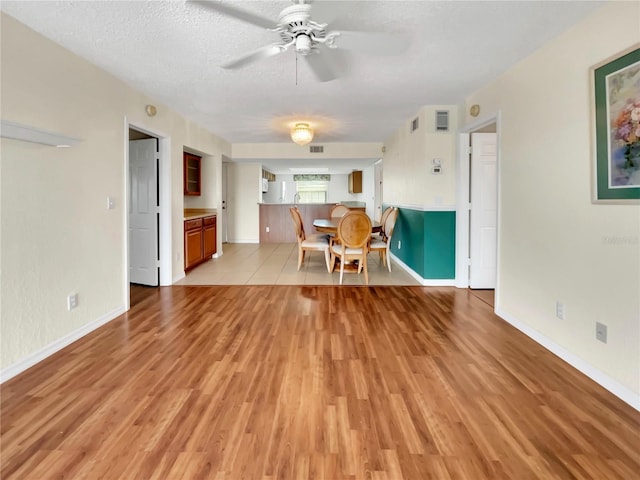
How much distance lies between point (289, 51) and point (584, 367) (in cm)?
309

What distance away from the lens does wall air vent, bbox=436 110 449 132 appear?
4355mm

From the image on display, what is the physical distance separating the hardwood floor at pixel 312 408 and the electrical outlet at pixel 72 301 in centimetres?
30

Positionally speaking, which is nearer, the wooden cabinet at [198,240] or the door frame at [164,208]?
the door frame at [164,208]

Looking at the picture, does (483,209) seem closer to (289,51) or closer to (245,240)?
(289,51)

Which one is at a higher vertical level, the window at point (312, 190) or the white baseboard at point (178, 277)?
the window at point (312, 190)

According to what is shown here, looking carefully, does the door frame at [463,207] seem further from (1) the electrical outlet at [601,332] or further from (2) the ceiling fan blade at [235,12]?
(2) the ceiling fan blade at [235,12]

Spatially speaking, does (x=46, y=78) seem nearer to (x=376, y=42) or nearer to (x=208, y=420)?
(x=376, y=42)

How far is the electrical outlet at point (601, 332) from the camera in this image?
6.95ft

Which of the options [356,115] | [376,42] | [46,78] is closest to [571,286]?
[376,42]

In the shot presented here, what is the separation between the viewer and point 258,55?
224cm

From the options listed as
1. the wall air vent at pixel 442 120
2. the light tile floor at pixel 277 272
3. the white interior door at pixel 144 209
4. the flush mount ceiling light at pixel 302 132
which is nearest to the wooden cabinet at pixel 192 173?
the white interior door at pixel 144 209

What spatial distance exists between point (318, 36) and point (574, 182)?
1.96 m

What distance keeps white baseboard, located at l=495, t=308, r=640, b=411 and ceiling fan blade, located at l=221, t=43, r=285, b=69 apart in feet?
9.17

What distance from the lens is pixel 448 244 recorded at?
4520 millimetres
